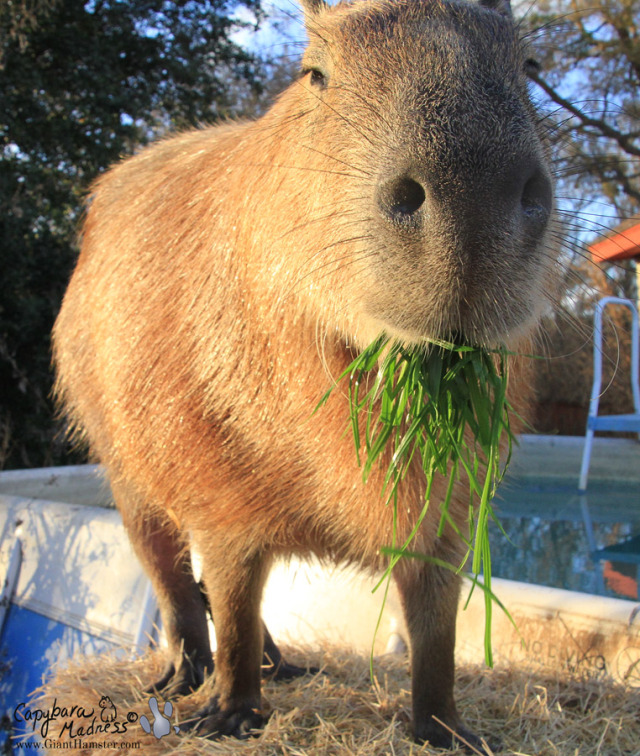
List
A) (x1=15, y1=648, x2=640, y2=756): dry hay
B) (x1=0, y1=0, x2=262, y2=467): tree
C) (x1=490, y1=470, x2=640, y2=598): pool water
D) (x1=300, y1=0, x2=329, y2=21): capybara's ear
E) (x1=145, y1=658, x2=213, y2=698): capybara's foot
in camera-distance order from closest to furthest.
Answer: (x1=300, y1=0, x2=329, y2=21): capybara's ear, (x1=15, y1=648, x2=640, y2=756): dry hay, (x1=145, y1=658, x2=213, y2=698): capybara's foot, (x1=490, y1=470, x2=640, y2=598): pool water, (x1=0, y1=0, x2=262, y2=467): tree

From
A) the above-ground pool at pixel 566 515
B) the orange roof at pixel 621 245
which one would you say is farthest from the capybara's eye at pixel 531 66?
the above-ground pool at pixel 566 515

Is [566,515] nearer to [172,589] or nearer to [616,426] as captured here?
[616,426]

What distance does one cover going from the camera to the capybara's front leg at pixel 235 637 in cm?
204

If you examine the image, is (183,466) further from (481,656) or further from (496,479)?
(481,656)

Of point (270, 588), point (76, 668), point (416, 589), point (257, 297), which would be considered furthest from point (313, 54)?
point (270, 588)

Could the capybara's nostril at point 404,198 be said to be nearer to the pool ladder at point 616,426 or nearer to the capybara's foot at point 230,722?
the capybara's foot at point 230,722

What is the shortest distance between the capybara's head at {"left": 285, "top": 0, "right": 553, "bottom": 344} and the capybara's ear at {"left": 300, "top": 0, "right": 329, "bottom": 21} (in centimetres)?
Result: 33

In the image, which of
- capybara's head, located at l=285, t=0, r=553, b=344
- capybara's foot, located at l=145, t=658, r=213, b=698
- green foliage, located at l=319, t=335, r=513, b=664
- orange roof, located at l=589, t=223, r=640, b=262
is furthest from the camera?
orange roof, located at l=589, t=223, r=640, b=262

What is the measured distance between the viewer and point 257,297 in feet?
6.08

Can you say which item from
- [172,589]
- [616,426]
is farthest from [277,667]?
[616,426]

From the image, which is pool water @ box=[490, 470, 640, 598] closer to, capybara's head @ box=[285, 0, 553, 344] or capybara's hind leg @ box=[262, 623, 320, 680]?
capybara's hind leg @ box=[262, 623, 320, 680]

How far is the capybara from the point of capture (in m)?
1.23

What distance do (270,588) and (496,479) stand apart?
82.7 inches

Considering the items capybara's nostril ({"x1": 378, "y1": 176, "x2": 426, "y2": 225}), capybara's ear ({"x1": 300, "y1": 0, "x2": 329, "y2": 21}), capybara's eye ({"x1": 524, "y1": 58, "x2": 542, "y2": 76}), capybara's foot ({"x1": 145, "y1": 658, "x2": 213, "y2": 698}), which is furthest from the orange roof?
capybara's foot ({"x1": 145, "y1": 658, "x2": 213, "y2": 698})
